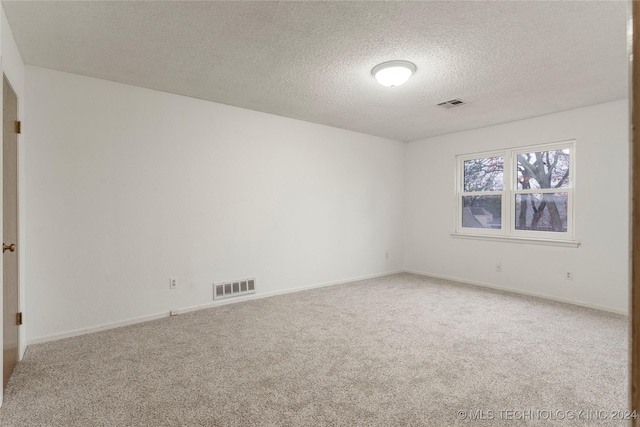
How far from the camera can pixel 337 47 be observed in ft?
8.50

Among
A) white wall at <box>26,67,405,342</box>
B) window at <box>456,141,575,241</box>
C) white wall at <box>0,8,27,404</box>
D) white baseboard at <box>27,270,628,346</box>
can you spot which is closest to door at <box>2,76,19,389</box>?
white wall at <box>0,8,27,404</box>

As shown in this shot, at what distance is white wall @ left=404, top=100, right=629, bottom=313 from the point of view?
12.4 ft

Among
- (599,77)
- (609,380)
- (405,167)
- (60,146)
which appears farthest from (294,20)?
(405,167)

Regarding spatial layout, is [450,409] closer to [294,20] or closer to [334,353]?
[334,353]

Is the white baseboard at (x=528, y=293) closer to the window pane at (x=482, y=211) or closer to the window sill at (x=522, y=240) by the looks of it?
the window sill at (x=522, y=240)

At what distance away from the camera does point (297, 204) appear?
4.70m

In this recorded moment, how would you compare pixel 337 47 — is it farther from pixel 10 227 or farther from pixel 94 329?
pixel 94 329

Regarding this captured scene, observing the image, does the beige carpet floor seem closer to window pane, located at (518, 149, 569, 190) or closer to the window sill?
the window sill

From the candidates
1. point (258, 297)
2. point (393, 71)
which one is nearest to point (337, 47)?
point (393, 71)

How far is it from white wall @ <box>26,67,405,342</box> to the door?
1.33ft

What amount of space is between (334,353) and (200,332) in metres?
1.32

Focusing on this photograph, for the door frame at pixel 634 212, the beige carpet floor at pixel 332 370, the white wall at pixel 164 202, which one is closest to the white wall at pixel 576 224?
the beige carpet floor at pixel 332 370

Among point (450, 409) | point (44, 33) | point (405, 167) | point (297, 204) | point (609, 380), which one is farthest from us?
point (405, 167)

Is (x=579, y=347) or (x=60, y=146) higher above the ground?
(x=60, y=146)
